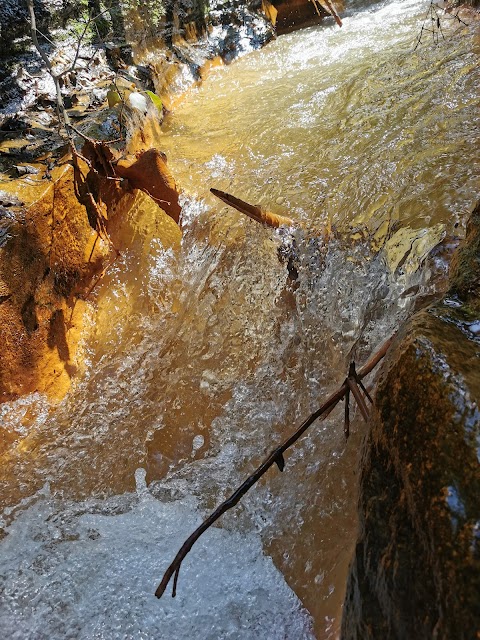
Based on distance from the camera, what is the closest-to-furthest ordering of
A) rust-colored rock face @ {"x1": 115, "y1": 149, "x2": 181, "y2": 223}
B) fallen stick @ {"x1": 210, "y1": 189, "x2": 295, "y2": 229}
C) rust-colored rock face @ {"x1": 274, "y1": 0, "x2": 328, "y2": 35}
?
fallen stick @ {"x1": 210, "y1": 189, "x2": 295, "y2": 229} < rust-colored rock face @ {"x1": 115, "y1": 149, "x2": 181, "y2": 223} < rust-colored rock face @ {"x1": 274, "y1": 0, "x2": 328, "y2": 35}

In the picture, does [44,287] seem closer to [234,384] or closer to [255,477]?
[234,384]

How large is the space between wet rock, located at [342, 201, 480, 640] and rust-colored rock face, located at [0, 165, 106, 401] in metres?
2.21

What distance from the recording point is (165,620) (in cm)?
188

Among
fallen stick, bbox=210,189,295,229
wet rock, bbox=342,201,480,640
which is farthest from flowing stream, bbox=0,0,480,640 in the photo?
wet rock, bbox=342,201,480,640

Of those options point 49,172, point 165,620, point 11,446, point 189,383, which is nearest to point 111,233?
point 49,172

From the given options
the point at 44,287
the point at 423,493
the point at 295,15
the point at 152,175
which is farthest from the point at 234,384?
the point at 295,15

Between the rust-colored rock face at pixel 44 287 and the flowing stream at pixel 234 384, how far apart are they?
15 cm

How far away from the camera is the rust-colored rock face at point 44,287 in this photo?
107 inches

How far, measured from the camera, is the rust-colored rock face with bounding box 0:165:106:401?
273cm

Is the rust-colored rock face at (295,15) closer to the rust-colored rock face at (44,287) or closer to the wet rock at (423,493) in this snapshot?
the rust-colored rock face at (44,287)

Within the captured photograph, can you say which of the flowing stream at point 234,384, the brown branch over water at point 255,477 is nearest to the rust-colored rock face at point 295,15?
the flowing stream at point 234,384

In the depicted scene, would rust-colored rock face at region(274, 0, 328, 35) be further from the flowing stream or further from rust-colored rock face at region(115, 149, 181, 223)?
rust-colored rock face at region(115, 149, 181, 223)

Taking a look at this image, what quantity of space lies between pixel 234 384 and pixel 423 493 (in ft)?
6.23

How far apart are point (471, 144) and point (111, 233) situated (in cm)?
→ 263
